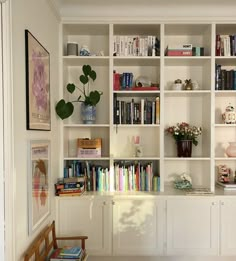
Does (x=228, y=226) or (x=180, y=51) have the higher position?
(x=180, y=51)

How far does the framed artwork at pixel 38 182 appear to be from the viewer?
2025mm

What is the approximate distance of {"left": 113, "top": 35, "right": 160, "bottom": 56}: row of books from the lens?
2.99 m

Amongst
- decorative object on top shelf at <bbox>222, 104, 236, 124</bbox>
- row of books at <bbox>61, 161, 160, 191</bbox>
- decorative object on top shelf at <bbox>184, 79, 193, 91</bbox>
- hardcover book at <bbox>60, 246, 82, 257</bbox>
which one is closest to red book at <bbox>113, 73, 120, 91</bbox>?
decorative object on top shelf at <bbox>184, 79, 193, 91</bbox>

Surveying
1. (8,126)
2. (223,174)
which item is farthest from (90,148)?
(223,174)

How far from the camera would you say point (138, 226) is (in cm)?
283

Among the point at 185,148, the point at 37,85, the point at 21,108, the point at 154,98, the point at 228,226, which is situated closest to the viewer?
the point at 21,108

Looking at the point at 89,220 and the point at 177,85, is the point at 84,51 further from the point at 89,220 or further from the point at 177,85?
the point at 89,220

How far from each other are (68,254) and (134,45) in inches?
84.1

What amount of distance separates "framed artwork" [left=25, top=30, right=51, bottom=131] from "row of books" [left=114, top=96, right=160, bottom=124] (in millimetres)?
797

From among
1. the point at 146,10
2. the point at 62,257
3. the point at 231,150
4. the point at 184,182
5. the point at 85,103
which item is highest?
the point at 146,10

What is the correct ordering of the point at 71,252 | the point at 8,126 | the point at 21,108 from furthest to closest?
the point at 71,252
the point at 21,108
the point at 8,126

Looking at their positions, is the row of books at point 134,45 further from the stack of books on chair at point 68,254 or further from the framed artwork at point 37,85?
the stack of books on chair at point 68,254

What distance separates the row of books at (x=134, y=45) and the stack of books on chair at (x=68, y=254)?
1970 mm

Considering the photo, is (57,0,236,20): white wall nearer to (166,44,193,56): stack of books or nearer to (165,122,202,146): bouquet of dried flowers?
(166,44,193,56): stack of books
